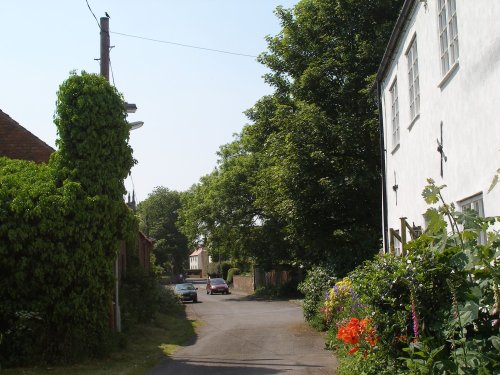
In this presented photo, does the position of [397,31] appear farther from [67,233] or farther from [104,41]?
[67,233]

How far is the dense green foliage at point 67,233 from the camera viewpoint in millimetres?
11508

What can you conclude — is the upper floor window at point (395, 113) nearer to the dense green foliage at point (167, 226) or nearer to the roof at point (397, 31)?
the roof at point (397, 31)

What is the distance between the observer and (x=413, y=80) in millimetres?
11969

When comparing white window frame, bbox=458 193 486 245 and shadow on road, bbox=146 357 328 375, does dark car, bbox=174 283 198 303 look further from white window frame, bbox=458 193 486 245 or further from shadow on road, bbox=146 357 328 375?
white window frame, bbox=458 193 486 245

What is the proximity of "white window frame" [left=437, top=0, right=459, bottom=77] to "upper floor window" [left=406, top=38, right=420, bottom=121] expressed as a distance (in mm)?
2019

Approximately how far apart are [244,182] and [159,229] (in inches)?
2166

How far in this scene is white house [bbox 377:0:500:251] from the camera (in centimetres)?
733

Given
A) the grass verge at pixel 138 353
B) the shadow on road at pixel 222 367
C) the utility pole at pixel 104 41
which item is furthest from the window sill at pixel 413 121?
the utility pole at pixel 104 41

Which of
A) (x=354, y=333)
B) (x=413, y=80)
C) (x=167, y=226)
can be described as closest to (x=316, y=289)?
(x=413, y=80)

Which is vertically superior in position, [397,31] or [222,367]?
[397,31]

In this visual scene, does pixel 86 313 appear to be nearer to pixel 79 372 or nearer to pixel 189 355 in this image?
pixel 79 372

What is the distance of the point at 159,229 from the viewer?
314 feet

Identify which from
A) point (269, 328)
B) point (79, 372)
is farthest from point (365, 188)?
point (79, 372)

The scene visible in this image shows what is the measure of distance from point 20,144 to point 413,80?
1132 cm
